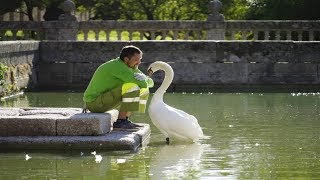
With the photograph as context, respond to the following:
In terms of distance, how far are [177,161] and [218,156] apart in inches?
21.4

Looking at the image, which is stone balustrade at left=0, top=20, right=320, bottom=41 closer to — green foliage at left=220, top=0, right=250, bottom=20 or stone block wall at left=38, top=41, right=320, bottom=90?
stone block wall at left=38, top=41, right=320, bottom=90

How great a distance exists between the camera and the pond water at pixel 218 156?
9.33 metres

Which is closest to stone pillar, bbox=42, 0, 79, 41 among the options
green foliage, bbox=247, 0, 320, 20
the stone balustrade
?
the stone balustrade

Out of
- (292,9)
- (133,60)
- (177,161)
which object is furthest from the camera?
(292,9)

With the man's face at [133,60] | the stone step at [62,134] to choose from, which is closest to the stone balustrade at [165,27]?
the man's face at [133,60]

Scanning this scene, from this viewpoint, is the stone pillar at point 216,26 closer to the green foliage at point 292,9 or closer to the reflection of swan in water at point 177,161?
the green foliage at point 292,9

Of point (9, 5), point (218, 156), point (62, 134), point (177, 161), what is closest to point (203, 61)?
point (9, 5)

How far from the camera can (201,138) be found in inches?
477

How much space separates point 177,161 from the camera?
403 inches

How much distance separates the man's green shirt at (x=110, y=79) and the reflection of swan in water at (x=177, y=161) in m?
0.95

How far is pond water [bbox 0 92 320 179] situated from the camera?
9328 millimetres

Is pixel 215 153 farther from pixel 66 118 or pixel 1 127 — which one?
pixel 1 127

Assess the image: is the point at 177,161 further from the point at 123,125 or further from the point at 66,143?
the point at 123,125

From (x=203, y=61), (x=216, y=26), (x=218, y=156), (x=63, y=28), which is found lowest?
(x=203, y=61)
